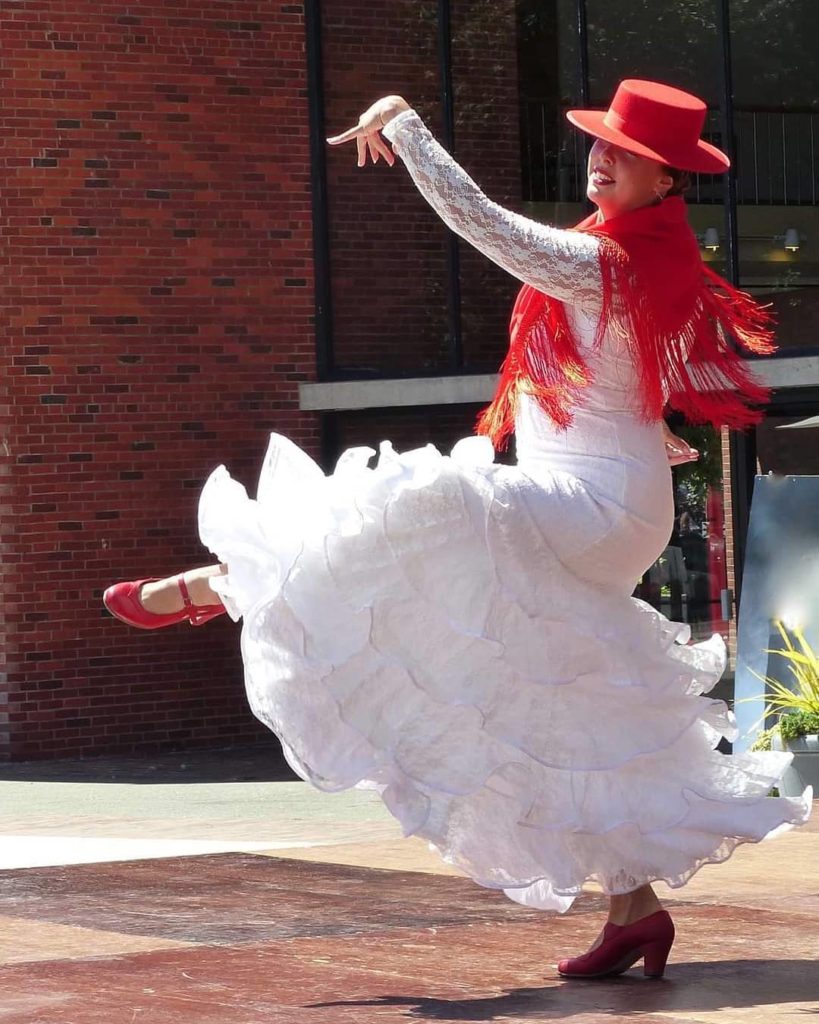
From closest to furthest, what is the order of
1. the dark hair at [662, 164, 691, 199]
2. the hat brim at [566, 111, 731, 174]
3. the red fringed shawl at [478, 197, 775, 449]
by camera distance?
the red fringed shawl at [478, 197, 775, 449] < the hat brim at [566, 111, 731, 174] < the dark hair at [662, 164, 691, 199]

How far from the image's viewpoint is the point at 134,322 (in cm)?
1381

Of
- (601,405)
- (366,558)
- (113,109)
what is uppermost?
(113,109)

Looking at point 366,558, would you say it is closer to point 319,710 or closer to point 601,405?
point 319,710

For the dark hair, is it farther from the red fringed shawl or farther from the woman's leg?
the woman's leg

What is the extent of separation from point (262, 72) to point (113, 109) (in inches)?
46.3

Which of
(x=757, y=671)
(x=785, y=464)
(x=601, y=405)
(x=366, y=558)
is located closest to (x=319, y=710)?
(x=366, y=558)

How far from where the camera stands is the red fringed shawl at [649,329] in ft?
15.8

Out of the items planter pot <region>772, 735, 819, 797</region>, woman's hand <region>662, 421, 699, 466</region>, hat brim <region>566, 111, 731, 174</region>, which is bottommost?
planter pot <region>772, 735, 819, 797</region>

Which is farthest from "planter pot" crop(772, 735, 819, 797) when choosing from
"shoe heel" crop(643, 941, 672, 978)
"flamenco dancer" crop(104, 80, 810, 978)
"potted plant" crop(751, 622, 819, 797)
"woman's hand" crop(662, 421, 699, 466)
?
"shoe heel" crop(643, 941, 672, 978)

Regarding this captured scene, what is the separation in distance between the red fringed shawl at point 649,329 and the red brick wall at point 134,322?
884cm

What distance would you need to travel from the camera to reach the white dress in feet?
15.1

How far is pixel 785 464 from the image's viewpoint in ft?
41.1

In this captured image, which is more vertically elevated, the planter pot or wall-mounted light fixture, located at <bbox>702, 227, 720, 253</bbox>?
wall-mounted light fixture, located at <bbox>702, 227, 720, 253</bbox>

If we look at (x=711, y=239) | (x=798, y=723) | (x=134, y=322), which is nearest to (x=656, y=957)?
(x=798, y=723)
